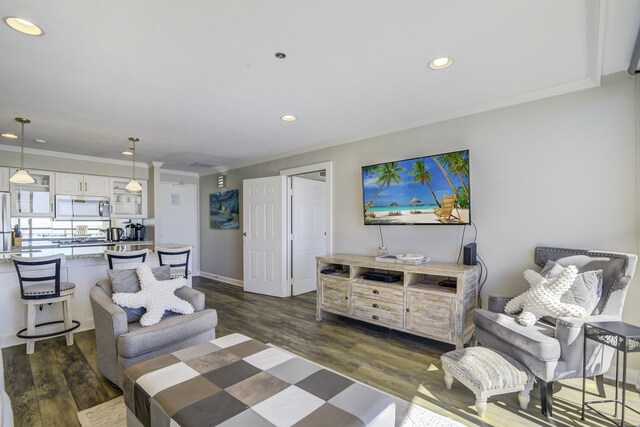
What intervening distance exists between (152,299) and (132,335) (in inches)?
17.5

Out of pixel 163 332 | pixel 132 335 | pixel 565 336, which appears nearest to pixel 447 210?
pixel 565 336

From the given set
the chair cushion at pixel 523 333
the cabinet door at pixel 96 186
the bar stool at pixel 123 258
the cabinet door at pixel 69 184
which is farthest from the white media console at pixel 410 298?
the cabinet door at pixel 69 184

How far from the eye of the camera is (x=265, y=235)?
5258 millimetres

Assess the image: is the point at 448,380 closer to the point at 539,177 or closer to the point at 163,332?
the point at 539,177

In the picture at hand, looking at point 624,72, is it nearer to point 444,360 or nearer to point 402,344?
point 444,360

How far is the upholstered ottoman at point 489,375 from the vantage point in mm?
1942

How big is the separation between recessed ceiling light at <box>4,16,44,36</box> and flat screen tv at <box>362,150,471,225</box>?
3159mm

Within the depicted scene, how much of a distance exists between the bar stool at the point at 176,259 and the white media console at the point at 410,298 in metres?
1.85

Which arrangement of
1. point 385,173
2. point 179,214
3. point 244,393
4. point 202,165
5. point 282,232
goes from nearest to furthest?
1. point 244,393
2. point 385,173
3. point 282,232
4. point 202,165
5. point 179,214

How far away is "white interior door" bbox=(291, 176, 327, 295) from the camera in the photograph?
5.16m

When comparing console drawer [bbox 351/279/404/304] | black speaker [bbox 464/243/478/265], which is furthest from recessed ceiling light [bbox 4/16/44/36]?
black speaker [bbox 464/243/478/265]

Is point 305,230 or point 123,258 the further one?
point 305,230

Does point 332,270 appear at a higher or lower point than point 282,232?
lower

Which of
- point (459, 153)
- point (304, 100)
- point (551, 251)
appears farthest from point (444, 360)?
point (304, 100)
